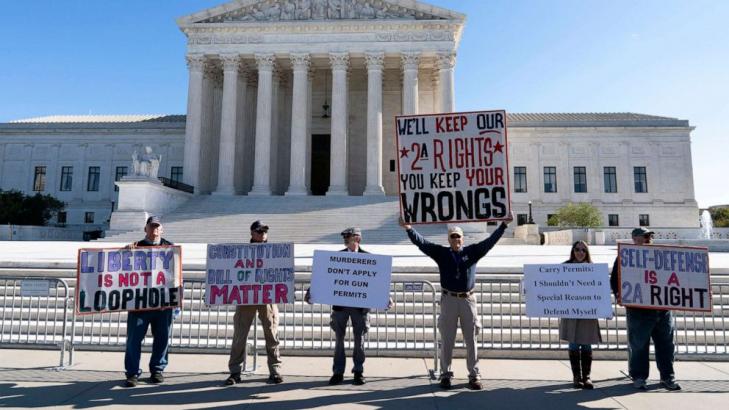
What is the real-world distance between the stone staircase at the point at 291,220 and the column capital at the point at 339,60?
1113cm

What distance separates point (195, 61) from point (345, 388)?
36.5 m

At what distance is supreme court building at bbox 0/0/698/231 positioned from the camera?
119 feet

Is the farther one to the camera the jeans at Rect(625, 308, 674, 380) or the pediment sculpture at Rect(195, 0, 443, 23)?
the pediment sculpture at Rect(195, 0, 443, 23)

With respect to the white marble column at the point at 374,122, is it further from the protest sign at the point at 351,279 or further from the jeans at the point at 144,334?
the jeans at the point at 144,334

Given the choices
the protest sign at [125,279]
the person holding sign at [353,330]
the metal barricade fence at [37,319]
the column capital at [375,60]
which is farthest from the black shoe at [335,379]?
the column capital at [375,60]

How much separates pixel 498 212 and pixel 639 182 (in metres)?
47.9

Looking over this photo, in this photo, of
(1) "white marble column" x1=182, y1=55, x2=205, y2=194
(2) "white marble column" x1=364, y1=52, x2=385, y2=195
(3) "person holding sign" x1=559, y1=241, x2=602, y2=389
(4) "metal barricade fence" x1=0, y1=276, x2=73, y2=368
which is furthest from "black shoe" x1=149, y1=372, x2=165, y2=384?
(1) "white marble column" x1=182, y1=55, x2=205, y2=194

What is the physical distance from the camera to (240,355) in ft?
19.7

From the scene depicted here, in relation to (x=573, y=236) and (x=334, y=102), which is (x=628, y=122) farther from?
(x=334, y=102)

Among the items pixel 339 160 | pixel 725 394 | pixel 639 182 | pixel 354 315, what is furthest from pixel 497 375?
pixel 639 182

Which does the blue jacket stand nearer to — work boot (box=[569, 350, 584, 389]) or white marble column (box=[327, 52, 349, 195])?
work boot (box=[569, 350, 584, 389])

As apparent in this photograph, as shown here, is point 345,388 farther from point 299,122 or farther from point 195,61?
point 195,61

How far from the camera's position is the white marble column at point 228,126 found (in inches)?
1421

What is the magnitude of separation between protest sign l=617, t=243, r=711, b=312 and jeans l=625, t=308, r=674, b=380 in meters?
0.15
